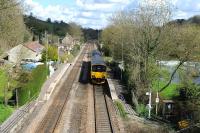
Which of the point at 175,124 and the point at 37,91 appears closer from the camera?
the point at 175,124

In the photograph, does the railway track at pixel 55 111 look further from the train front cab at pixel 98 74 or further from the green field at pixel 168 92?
the green field at pixel 168 92

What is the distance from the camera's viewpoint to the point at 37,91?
41.1 metres

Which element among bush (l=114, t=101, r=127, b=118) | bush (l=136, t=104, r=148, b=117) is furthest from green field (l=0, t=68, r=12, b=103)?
bush (l=136, t=104, r=148, b=117)

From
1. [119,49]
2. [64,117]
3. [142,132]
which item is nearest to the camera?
[142,132]

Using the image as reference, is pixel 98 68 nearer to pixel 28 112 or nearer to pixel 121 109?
pixel 121 109

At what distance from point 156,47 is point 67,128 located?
20.3m

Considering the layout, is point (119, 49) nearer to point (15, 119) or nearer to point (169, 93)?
point (169, 93)

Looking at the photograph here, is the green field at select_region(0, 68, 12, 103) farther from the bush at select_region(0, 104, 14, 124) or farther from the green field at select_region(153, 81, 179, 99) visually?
the green field at select_region(153, 81, 179, 99)

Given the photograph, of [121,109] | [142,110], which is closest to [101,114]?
[121,109]

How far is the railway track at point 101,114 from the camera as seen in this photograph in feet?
93.3

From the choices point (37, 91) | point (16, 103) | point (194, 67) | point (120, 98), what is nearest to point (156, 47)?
point (194, 67)

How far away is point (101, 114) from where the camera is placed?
1303 inches

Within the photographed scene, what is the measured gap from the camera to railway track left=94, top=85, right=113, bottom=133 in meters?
28.4

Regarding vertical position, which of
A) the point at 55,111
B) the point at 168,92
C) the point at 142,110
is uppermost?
the point at 168,92
